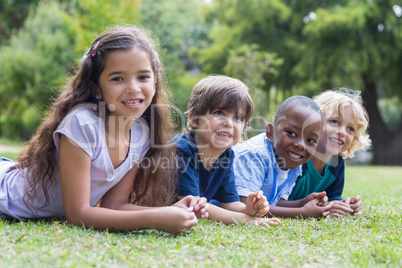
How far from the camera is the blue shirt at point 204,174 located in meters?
3.26

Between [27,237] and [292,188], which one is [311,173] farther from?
[27,237]

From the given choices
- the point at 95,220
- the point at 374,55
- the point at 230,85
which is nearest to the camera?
the point at 95,220

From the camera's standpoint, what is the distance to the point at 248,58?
1153 cm

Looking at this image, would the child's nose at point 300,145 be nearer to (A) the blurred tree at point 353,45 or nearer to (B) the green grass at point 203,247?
(B) the green grass at point 203,247

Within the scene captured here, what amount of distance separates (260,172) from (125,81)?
58.7 inches

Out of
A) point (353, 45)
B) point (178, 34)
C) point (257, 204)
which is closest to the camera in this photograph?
point (257, 204)

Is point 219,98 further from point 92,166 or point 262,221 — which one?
point 92,166

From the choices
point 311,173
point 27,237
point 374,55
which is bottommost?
point 27,237

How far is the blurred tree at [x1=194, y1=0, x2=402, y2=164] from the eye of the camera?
1558cm

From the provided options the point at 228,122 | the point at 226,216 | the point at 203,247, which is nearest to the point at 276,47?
the point at 228,122

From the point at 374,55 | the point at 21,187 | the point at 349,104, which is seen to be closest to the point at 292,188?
the point at 349,104

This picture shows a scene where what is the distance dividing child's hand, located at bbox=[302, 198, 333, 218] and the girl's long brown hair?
3.91ft

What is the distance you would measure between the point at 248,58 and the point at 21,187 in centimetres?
933

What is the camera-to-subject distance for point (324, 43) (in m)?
16.2
